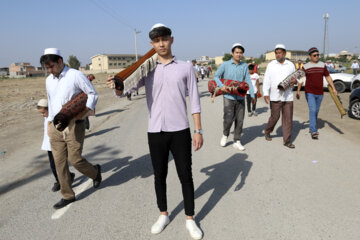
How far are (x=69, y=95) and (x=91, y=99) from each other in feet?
0.92

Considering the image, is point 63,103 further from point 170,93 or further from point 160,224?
point 160,224

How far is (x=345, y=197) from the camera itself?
3.37m

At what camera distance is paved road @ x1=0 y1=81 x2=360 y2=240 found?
9.30 ft

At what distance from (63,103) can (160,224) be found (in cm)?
182

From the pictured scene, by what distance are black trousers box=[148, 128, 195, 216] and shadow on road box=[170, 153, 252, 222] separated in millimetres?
486

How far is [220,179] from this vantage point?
4117 millimetres

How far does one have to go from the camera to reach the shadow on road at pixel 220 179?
3279mm


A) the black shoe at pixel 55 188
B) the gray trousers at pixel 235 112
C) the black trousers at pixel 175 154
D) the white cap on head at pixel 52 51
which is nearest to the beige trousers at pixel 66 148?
the black shoe at pixel 55 188

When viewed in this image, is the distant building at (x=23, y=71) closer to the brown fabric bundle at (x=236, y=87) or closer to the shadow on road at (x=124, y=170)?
the shadow on road at (x=124, y=170)

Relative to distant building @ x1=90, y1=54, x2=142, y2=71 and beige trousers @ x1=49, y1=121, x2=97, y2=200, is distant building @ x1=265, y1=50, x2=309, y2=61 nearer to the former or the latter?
distant building @ x1=90, y1=54, x2=142, y2=71

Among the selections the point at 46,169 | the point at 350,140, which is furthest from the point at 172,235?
the point at 350,140

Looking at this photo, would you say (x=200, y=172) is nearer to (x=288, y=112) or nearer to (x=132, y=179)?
(x=132, y=179)

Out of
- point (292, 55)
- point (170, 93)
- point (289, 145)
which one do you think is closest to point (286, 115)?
point (289, 145)

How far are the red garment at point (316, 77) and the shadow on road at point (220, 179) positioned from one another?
2.36 meters
